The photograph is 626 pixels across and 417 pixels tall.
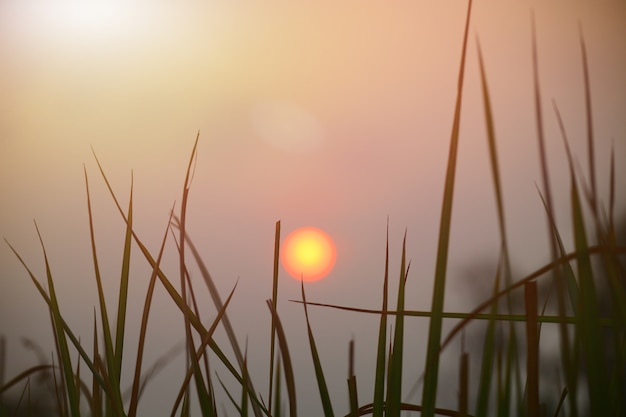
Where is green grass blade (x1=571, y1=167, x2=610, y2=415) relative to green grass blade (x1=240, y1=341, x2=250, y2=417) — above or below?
above

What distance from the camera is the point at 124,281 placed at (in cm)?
46

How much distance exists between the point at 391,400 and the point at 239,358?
117 millimetres

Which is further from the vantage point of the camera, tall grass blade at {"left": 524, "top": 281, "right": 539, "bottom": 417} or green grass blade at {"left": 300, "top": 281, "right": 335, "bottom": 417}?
green grass blade at {"left": 300, "top": 281, "right": 335, "bottom": 417}

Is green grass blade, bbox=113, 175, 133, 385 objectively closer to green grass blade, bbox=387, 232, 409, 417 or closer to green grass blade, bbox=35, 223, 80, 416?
green grass blade, bbox=35, 223, 80, 416

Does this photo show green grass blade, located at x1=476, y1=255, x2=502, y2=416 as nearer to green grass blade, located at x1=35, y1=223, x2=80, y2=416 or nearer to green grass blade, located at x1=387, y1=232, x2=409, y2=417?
green grass blade, located at x1=387, y1=232, x2=409, y2=417

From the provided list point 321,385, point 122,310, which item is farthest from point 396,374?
point 122,310

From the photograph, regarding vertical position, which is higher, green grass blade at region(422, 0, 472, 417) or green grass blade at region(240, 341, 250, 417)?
green grass blade at region(422, 0, 472, 417)

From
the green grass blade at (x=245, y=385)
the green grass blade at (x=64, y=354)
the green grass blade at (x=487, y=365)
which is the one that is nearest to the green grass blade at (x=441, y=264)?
the green grass blade at (x=487, y=365)

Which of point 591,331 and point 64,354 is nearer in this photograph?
point 591,331

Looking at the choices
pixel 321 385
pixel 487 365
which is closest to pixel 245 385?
pixel 321 385

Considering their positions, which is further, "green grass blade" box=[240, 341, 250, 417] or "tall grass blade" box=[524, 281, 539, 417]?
"green grass blade" box=[240, 341, 250, 417]

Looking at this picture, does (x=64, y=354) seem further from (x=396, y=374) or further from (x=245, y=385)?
(x=396, y=374)

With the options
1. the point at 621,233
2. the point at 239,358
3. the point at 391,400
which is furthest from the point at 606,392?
the point at 621,233

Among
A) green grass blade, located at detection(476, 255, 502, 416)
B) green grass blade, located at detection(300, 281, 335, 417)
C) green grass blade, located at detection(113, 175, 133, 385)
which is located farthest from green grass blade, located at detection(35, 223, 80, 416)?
green grass blade, located at detection(476, 255, 502, 416)
